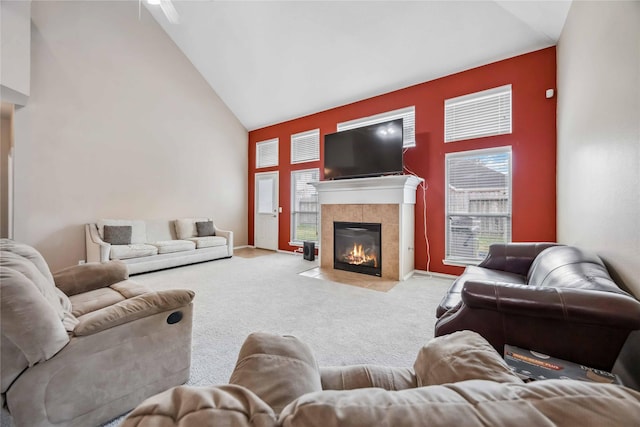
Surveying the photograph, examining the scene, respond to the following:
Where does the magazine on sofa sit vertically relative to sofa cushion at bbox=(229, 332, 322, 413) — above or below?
below

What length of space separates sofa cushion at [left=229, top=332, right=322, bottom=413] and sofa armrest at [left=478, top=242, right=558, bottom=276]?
8.33 ft

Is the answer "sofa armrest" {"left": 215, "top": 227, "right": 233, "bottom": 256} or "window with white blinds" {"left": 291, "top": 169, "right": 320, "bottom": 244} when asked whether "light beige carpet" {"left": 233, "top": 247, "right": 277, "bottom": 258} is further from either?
"window with white blinds" {"left": 291, "top": 169, "right": 320, "bottom": 244}

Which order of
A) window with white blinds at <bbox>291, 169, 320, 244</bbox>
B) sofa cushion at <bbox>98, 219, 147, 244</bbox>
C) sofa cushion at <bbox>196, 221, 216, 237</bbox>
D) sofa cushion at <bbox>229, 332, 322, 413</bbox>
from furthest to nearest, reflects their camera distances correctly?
window with white blinds at <bbox>291, 169, 320, 244</bbox> → sofa cushion at <bbox>196, 221, 216, 237</bbox> → sofa cushion at <bbox>98, 219, 147, 244</bbox> → sofa cushion at <bbox>229, 332, 322, 413</bbox>

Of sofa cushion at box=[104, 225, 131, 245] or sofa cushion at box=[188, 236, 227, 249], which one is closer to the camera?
sofa cushion at box=[104, 225, 131, 245]


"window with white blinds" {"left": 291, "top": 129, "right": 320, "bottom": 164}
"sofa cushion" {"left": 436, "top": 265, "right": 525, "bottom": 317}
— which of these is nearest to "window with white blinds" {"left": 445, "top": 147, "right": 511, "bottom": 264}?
"sofa cushion" {"left": 436, "top": 265, "right": 525, "bottom": 317}

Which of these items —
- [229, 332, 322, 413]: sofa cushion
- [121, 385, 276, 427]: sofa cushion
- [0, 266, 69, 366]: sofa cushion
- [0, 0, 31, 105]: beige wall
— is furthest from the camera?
[0, 0, 31, 105]: beige wall

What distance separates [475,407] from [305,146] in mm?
5819

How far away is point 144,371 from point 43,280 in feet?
2.51

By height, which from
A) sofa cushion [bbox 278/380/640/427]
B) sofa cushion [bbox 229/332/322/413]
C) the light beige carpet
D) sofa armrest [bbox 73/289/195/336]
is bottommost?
the light beige carpet

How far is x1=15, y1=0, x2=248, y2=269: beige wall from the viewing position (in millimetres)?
4004

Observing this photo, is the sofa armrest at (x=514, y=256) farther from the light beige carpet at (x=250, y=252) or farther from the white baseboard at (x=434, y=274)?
the light beige carpet at (x=250, y=252)

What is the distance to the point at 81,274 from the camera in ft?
6.65

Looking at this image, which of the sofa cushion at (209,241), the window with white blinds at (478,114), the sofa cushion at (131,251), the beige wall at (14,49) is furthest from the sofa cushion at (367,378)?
the beige wall at (14,49)

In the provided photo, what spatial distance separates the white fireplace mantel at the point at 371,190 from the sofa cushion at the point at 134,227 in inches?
136
